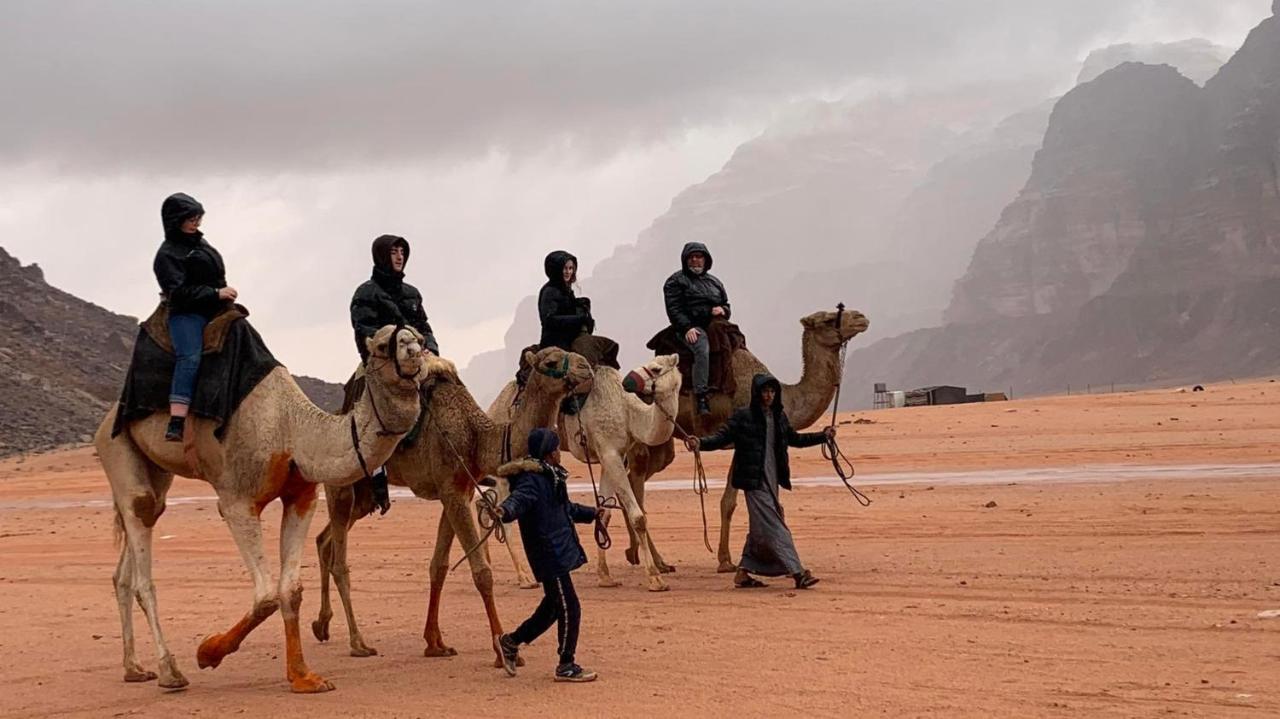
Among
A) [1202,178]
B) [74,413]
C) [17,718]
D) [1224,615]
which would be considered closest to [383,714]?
[17,718]

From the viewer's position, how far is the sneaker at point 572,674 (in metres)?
8.98

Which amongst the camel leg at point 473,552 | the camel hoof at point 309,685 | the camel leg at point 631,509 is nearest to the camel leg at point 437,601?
the camel leg at point 473,552

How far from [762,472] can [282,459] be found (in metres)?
5.60

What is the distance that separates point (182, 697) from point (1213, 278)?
145 m

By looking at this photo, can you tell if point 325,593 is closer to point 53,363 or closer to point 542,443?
point 542,443

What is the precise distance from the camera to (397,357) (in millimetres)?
8852

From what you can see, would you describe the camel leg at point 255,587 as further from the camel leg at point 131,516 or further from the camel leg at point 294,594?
the camel leg at point 131,516

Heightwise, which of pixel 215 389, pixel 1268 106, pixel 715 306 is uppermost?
pixel 1268 106

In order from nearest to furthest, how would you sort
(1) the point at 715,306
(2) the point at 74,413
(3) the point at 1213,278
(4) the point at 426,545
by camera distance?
1. (1) the point at 715,306
2. (4) the point at 426,545
3. (2) the point at 74,413
4. (3) the point at 1213,278

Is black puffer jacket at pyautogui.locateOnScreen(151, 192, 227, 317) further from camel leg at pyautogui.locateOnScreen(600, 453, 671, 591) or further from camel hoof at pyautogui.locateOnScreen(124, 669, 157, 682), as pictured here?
camel leg at pyautogui.locateOnScreen(600, 453, 671, 591)

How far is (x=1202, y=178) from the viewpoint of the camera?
484 feet

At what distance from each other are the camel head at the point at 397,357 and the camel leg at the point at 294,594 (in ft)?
4.07

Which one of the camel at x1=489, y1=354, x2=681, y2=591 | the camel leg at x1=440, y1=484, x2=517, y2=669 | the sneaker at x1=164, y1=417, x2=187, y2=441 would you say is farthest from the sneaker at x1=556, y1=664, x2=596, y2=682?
the camel at x1=489, y1=354, x2=681, y2=591

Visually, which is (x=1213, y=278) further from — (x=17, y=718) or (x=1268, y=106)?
(x=17, y=718)
